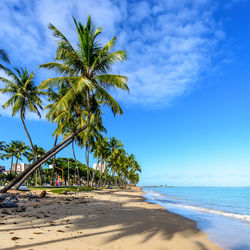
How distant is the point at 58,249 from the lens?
4.24m

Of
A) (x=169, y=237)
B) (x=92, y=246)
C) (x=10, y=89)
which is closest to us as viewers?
(x=92, y=246)

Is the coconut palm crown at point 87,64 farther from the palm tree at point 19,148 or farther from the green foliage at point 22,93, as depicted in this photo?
the palm tree at point 19,148

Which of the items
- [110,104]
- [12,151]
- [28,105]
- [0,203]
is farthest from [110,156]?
[0,203]

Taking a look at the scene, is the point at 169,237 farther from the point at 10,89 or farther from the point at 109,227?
the point at 10,89

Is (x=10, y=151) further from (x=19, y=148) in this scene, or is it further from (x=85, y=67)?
(x=85, y=67)

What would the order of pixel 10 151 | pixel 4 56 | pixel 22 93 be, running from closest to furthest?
pixel 4 56, pixel 22 93, pixel 10 151

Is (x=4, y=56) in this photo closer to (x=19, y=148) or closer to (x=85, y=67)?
(x=85, y=67)

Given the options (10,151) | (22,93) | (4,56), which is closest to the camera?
(4,56)

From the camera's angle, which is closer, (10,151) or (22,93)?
(22,93)

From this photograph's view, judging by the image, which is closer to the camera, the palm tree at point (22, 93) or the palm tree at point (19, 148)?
the palm tree at point (22, 93)

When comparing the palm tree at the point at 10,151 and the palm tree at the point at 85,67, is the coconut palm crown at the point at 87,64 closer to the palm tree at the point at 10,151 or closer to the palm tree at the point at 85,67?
the palm tree at the point at 85,67

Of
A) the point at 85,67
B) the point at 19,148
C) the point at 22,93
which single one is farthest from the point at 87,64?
the point at 19,148

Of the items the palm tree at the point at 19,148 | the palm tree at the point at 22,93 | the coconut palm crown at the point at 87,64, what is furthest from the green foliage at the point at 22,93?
the palm tree at the point at 19,148

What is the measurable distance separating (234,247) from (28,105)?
84.8 ft
